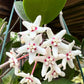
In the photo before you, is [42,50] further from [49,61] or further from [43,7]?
[43,7]

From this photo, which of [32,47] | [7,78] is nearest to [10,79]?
[7,78]

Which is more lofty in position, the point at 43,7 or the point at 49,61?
the point at 43,7

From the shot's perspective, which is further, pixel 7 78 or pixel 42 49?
pixel 7 78

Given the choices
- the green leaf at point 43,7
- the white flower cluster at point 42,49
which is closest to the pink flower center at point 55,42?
the white flower cluster at point 42,49

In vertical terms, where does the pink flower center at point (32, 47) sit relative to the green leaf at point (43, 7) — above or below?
below

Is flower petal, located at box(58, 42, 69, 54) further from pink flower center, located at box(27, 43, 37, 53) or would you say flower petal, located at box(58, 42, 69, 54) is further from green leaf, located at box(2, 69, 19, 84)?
green leaf, located at box(2, 69, 19, 84)

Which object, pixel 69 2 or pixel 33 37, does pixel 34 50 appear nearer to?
pixel 33 37

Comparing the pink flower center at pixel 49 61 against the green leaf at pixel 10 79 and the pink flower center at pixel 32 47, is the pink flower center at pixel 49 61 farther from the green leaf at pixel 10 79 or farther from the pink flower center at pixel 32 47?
the green leaf at pixel 10 79

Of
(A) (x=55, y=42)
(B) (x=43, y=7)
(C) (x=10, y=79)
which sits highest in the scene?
(B) (x=43, y=7)
